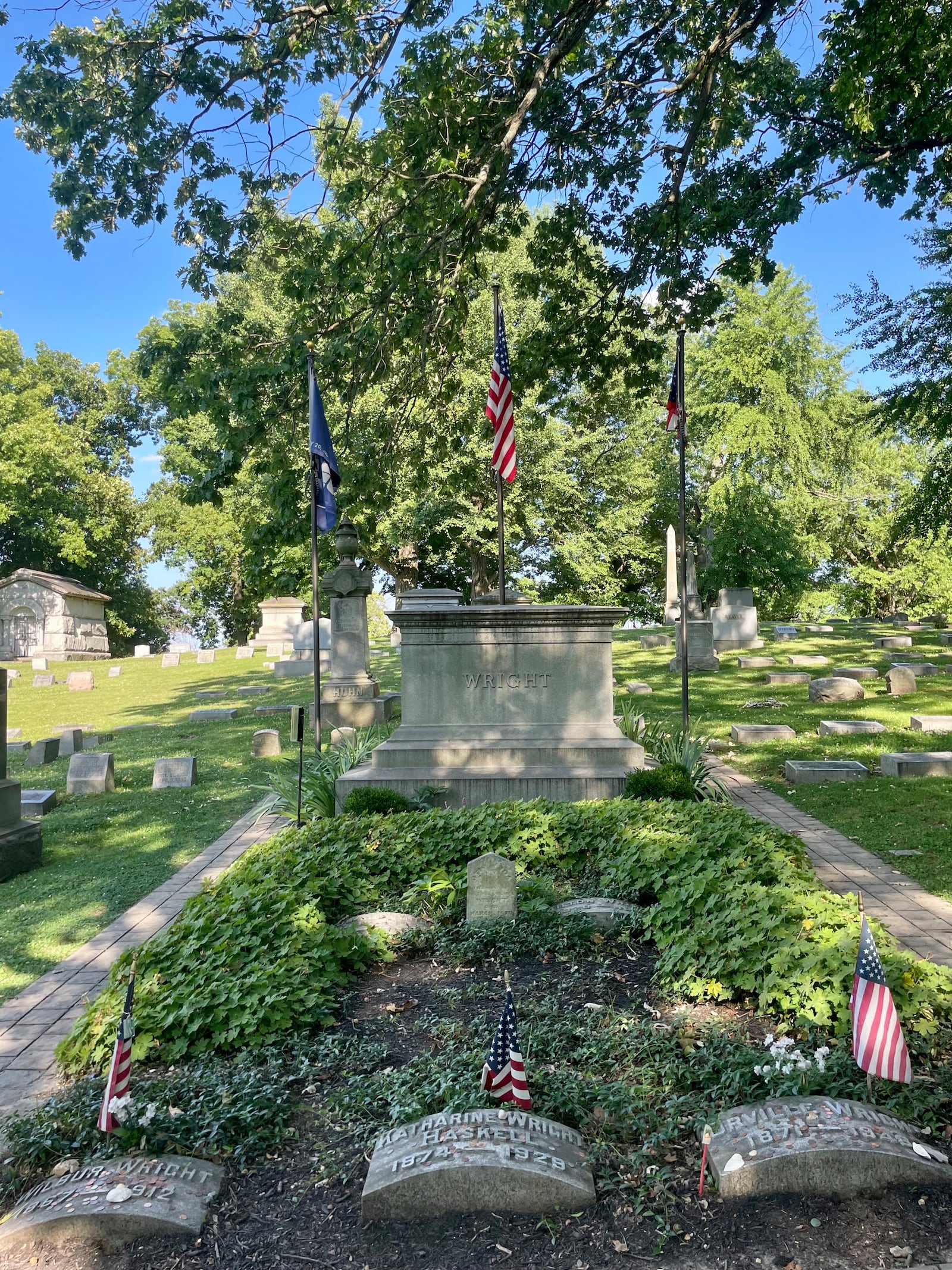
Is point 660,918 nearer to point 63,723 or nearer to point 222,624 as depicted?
point 63,723

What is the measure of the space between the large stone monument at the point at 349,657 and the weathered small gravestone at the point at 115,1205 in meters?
12.5

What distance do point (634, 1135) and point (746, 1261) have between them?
2.41ft

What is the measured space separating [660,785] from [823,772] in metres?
3.18

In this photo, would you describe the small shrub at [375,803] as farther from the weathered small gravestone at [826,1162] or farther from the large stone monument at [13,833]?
the weathered small gravestone at [826,1162]

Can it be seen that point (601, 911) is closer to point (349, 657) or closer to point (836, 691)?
point (349, 657)

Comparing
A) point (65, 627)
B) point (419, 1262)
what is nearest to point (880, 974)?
point (419, 1262)

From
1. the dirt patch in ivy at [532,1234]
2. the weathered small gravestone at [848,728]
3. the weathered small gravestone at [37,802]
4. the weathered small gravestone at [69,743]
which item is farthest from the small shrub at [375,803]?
the weathered small gravestone at [69,743]

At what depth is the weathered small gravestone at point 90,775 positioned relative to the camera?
38.2 ft

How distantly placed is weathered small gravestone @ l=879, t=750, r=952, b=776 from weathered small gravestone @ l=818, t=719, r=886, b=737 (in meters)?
2.12

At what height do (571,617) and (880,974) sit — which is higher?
(571,617)

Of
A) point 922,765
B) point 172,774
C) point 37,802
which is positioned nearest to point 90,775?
point 172,774

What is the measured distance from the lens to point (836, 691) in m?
15.9

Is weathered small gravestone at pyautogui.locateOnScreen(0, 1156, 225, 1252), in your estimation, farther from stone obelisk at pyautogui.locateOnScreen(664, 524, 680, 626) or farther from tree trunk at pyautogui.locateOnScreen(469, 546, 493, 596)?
tree trunk at pyautogui.locateOnScreen(469, 546, 493, 596)

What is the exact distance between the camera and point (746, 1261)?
2.95 m
